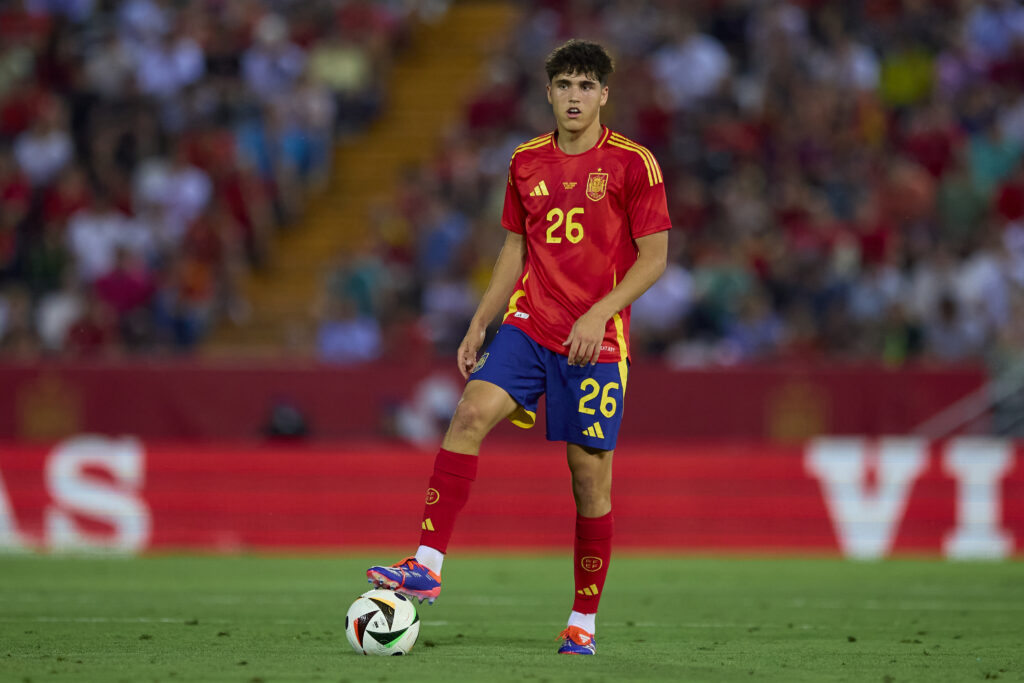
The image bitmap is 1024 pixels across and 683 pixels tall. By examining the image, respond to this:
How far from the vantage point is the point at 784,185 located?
1742 centimetres

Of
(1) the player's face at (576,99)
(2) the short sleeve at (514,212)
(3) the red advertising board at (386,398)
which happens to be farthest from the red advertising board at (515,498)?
(1) the player's face at (576,99)

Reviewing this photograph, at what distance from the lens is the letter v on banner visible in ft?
47.7

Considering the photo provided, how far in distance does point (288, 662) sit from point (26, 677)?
1.11 metres

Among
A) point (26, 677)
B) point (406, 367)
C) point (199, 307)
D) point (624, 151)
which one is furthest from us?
point (199, 307)

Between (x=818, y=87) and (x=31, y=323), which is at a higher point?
(x=818, y=87)

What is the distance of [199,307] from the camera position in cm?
Result: 1772

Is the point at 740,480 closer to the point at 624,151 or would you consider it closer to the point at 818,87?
the point at 818,87

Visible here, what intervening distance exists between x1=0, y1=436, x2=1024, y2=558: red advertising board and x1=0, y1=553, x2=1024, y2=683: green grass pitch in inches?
26.8

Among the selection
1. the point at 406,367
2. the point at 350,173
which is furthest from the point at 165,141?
the point at 406,367

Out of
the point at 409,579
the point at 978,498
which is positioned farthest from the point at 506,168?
the point at 409,579

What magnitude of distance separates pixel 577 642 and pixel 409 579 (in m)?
0.95

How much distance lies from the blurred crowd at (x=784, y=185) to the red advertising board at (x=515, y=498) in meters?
1.57

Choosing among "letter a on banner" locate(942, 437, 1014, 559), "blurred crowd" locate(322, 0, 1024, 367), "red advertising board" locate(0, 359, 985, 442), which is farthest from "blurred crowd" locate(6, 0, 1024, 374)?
"letter a on banner" locate(942, 437, 1014, 559)

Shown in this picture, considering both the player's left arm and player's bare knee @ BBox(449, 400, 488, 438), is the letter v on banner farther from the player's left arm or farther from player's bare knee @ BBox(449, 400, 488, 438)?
player's bare knee @ BBox(449, 400, 488, 438)
